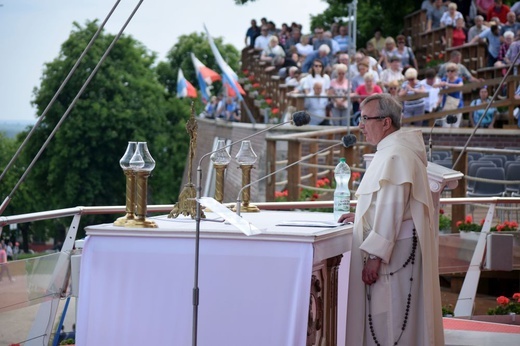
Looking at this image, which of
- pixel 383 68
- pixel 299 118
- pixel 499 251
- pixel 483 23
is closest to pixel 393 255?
pixel 299 118

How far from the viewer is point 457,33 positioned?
27.8 m

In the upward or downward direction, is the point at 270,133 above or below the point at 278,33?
below

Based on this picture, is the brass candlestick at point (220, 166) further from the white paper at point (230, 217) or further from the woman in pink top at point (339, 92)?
the woman in pink top at point (339, 92)

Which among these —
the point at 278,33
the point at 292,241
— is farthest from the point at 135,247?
the point at 278,33

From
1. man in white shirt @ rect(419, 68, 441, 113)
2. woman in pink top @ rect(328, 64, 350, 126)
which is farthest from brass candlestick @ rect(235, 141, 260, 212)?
man in white shirt @ rect(419, 68, 441, 113)

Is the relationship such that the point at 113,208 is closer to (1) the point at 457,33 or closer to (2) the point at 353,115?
(2) the point at 353,115

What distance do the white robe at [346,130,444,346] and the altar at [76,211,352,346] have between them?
11.8 inches

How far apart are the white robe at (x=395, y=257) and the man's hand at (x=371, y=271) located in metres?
0.04

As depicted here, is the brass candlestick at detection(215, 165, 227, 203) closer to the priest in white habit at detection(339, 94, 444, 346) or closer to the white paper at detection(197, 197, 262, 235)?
the priest in white habit at detection(339, 94, 444, 346)

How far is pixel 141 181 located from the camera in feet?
20.4

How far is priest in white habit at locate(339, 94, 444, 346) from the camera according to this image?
6410 millimetres

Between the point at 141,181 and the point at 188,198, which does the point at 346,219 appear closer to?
the point at 188,198

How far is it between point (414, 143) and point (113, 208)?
2.05 metres

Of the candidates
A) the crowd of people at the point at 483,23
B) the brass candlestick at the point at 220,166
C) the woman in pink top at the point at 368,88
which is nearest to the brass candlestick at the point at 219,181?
the brass candlestick at the point at 220,166
